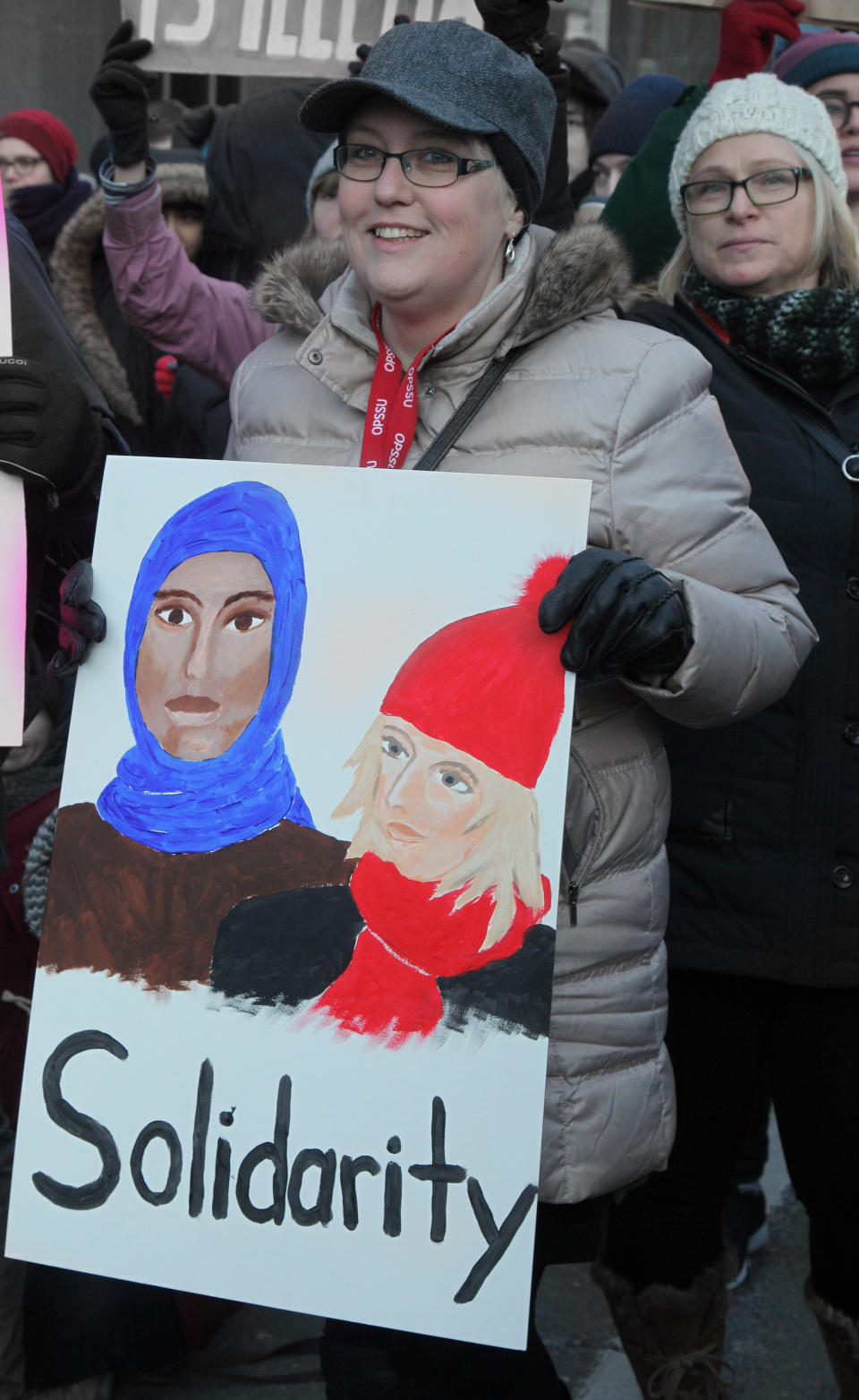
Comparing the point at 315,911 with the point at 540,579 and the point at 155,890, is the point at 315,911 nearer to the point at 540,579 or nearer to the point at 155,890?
the point at 155,890

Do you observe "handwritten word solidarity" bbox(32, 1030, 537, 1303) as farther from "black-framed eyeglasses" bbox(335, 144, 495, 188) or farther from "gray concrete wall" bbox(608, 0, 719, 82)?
"gray concrete wall" bbox(608, 0, 719, 82)

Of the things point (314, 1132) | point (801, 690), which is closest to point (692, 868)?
point (801, 690)

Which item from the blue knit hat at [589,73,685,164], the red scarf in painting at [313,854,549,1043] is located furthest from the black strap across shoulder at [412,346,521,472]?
the blue knit hat at [589,73,685,164]

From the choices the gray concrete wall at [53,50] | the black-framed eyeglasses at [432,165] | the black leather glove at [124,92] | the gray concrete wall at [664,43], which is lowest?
the black-framed eyeglasses at [432,165]

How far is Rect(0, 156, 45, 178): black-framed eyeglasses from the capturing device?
14.0 feet

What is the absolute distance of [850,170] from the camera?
2812mm

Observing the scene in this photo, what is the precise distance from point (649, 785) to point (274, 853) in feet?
1.56

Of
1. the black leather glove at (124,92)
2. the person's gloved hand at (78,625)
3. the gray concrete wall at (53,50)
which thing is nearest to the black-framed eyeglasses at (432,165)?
the person's gloved hand at (78,625)

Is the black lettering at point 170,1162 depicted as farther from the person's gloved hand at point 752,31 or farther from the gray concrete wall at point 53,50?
the gray concrete wall at point 53,50

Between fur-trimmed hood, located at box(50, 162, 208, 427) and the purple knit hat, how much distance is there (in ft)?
5.37

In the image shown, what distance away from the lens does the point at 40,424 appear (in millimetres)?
1709

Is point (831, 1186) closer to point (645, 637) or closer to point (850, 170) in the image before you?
point (645, 637)

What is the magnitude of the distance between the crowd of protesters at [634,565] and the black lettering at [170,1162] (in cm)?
42

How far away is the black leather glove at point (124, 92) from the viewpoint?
278cm
